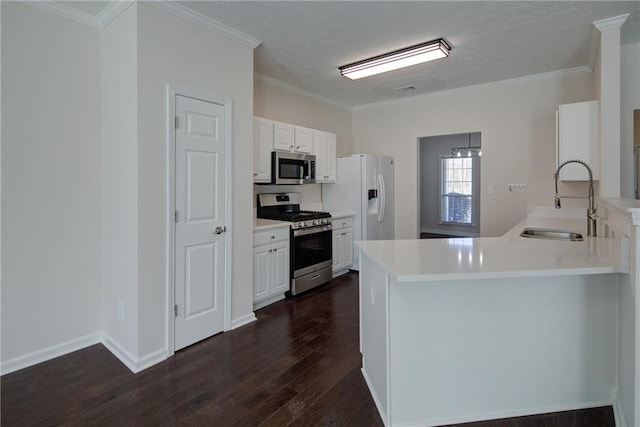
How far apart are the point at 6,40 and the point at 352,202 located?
3.85m

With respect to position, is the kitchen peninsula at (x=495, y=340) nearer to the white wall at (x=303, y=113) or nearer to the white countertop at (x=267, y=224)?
the white countertop at (x=267, y=224)

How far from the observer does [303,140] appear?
443 cm

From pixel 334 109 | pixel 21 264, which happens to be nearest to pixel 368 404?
pixel 21 264

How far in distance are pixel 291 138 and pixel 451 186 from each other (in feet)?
18.1

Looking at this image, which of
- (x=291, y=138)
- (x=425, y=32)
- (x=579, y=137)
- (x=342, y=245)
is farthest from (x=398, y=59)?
(x=342, y=245)

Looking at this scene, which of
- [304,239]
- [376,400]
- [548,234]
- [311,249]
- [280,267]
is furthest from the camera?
[311,249]

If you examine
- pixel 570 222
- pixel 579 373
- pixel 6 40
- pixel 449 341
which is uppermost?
pixel 6 40

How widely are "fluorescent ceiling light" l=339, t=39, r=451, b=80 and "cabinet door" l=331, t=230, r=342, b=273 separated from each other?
198 centimetres

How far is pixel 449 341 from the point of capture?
6.01 feet

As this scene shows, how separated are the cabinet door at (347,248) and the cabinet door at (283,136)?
1.44m

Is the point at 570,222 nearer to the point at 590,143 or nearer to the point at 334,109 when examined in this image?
the point at 590,143

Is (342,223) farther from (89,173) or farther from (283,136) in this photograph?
(89,173)

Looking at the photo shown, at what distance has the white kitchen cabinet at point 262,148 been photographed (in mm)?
3760

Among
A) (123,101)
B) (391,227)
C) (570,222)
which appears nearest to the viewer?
(123,101)
